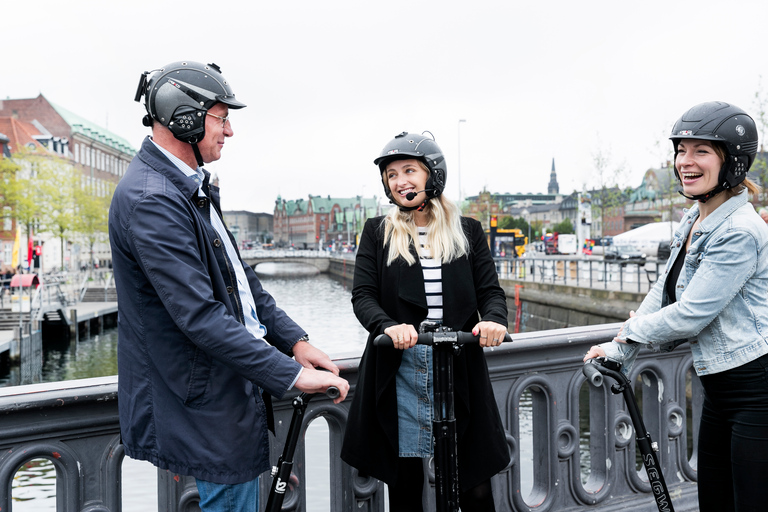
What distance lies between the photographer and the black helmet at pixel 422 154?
2670 mm

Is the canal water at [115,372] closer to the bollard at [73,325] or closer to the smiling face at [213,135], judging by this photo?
the bollard at [73,325]

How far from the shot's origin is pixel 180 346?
188cm

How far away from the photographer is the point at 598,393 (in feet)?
11.2

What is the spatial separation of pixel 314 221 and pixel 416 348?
16111 centimetres

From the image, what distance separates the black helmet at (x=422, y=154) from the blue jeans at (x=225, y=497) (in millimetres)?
1296

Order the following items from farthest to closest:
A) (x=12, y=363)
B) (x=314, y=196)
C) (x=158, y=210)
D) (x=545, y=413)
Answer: (x=314, y=196) < (x=12, y=363) < (x=545, y=413) < (x=158, y=210)

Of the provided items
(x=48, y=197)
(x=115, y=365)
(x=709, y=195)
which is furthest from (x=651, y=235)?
(x=48, y=197)

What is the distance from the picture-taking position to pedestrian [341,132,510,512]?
2.54 meters

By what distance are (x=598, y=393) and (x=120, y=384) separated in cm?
234

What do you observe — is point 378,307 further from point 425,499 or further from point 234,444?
point 425,499

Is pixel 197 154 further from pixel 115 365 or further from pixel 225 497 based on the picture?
pixel 115 365

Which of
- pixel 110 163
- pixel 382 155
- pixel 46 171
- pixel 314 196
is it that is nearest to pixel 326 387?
pixel 382 155

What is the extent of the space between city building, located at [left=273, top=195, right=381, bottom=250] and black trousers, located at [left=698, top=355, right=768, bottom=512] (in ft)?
460

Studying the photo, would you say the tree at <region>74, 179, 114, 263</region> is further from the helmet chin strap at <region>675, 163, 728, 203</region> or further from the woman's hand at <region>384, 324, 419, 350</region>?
the helmet chin strap at <region>675, 163, 728, 203</region>
